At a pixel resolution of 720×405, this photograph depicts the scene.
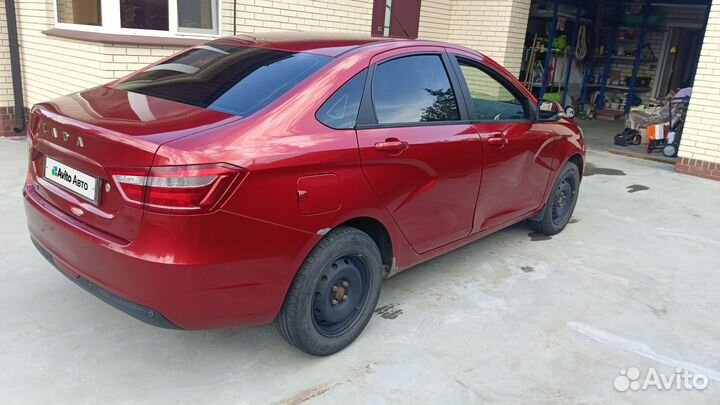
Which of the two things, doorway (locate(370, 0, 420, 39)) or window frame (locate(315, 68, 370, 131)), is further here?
doorway (locate(370, 0, 420, 39))

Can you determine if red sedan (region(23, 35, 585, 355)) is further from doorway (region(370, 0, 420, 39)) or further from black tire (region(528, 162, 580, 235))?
doorway (region(370, 0, 420, 39))

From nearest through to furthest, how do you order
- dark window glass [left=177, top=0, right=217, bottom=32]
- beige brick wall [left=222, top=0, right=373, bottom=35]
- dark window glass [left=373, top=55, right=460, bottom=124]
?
1. dark window glass [left=373, top=55, right=460, bottom=124]
2. dark window glass [left=177, top=0, right=217, bottom=32]
3. beige brick wall [left=222, top=0, right=373, bottom=35]

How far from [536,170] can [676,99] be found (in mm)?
6321

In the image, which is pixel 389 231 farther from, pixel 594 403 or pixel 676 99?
pixel 676 99

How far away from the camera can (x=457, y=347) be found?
3189mm

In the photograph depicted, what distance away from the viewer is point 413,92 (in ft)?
11.0

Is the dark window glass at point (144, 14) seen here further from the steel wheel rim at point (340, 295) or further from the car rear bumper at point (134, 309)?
the steel wheel rim at point (340, 295)

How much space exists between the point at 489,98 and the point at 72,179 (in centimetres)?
270

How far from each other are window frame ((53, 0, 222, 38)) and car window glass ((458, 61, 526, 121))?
3.69m

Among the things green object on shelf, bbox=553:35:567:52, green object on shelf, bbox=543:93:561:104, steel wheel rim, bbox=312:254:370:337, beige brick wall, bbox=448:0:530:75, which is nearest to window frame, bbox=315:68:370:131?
steel wheel rim, bbox=312:254:370:337

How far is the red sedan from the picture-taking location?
90.8 inches

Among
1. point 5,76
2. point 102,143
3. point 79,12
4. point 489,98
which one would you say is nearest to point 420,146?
point 489,98

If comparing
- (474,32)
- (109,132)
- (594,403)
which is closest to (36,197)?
(109,132)

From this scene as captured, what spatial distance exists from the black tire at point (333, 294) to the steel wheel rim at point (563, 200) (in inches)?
96.4
